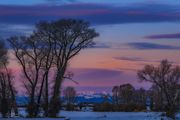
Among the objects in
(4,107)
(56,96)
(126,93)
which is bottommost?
(4,107)

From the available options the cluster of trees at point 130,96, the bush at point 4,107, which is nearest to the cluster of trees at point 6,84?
the bush at point 4,107

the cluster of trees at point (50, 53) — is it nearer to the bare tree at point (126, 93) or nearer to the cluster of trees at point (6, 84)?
the cluster of trees at point (6, 84)

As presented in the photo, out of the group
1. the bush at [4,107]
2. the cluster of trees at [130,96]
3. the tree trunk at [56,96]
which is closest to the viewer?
the bush at [4,107]

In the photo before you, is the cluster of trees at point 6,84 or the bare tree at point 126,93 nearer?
the cluster of trees at point 6,84

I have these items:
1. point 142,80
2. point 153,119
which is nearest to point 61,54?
point 153,119

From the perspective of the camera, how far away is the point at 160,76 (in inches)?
4333

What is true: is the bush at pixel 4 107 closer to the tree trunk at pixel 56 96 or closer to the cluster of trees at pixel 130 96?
the tree trunk at pixel 56 96

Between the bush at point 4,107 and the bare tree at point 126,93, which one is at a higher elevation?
the bare tree at point 126,93

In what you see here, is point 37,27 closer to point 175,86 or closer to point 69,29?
point 69,29

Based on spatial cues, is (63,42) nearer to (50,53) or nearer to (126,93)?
(50,53)

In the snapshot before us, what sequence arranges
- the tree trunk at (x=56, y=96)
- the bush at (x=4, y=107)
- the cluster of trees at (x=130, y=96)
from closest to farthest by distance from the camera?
1. the bush at (x=4, y=107)
2. the tree trunk at (x=56, y=96)
3. the cluster of trees at (x=130, y=96)

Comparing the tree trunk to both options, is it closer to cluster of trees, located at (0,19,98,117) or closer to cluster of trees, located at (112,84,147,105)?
cluster of trees, located at (0,19,98,117)

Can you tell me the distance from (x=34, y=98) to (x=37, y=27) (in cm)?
835

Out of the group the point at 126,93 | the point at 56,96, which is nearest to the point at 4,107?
the point at 56,96
